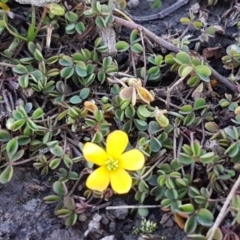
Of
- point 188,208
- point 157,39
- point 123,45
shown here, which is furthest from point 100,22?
point 188,208

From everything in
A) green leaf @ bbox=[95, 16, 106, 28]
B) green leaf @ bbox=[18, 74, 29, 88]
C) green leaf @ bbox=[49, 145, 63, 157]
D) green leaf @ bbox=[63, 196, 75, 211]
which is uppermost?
green leaf @ bbox=[95, 16, 106, 28]

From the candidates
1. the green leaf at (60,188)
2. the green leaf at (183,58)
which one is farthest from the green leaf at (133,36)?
the green leaf at (60,188)

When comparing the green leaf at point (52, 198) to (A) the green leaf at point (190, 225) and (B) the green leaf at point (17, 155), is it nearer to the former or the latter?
(B) the green leaf at point (17, 155)

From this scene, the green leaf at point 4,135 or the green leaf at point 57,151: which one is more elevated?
the green leaf at point 57,151

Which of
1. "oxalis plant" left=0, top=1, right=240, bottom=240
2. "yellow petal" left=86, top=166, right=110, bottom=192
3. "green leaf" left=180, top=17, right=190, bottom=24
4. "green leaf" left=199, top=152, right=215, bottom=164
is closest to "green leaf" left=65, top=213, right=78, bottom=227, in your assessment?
"oxalis plant" left=0, top=1, right=240, bottom=240

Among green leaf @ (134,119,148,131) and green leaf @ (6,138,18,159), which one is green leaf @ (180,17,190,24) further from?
green leaf @ (6,138,18,159)

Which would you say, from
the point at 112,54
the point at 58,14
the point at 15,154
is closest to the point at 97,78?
the point at 112,54

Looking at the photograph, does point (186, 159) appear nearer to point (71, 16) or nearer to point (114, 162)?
point (114, 162)

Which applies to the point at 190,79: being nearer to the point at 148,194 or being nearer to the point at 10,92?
the point at 148,194
